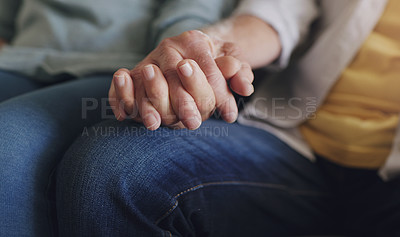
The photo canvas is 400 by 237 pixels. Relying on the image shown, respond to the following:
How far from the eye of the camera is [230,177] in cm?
42

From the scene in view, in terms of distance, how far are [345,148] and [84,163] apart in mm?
406

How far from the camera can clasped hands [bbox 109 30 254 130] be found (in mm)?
305

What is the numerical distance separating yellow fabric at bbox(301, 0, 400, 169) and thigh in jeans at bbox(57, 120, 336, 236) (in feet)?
0.24

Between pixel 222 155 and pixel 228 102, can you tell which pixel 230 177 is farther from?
pixel 228 102

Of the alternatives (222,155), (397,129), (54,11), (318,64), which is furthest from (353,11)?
(54,11)

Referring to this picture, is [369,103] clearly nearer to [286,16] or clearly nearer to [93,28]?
[286,16]

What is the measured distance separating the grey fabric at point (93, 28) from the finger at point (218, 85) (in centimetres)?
26

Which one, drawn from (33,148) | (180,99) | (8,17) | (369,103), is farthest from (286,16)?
(8,17)

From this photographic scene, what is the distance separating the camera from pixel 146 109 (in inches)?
12.2

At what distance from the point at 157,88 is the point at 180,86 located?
24 mm

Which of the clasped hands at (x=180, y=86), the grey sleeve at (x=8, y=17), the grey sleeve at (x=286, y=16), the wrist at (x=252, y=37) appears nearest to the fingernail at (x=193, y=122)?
the clasped hands at (x=180, y=86)

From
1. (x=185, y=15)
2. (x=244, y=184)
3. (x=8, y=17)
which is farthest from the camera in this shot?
(x=8, y=17)

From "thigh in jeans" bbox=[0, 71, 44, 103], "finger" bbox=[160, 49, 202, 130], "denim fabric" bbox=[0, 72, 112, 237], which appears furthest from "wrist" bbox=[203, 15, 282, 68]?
"thigh in jeans" bbox=[0, 71, 44, 103]

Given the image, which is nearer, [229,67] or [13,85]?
[229,67]
